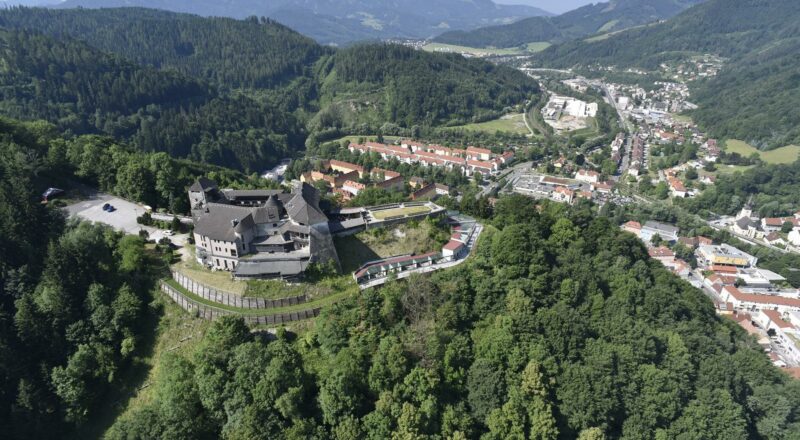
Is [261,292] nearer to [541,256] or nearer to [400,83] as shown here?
[541,256]

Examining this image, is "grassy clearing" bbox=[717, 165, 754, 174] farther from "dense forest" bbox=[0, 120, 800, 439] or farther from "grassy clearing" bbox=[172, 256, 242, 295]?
"grassy clearing" bbox=[172, 256, 242, 295]

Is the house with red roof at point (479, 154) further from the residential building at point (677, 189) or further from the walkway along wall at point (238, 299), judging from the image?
the walkway along wall at point (238, 299)

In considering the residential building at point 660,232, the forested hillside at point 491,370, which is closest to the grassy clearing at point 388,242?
the forested hillside at point 491,370

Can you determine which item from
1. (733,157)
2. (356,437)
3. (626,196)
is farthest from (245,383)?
(733,157)

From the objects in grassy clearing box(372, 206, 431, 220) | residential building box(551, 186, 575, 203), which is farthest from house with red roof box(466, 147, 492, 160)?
grassy clearing box(372, 206, 431, 220)

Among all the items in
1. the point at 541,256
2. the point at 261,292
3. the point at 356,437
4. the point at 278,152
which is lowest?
the point at 278,152

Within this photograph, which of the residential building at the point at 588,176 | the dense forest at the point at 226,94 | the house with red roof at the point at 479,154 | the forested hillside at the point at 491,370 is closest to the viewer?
the forested hillside at the point at 491,370

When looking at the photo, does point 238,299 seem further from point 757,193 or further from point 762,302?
point 757,193
